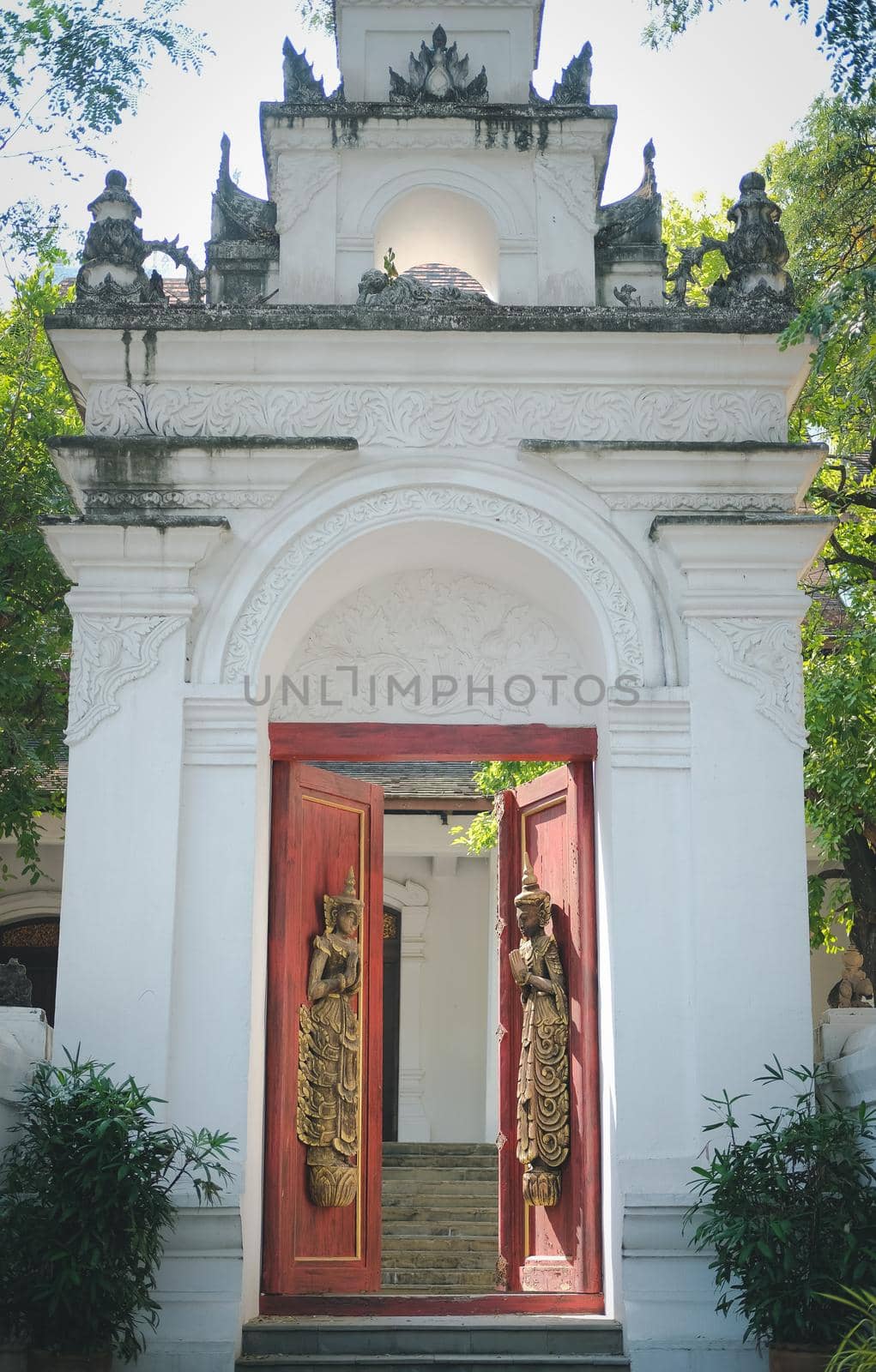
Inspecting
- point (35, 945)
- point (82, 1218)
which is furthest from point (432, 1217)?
point (82, 1218)

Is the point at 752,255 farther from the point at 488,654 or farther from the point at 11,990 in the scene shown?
the point at 11,990

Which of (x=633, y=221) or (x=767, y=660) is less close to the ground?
(x=633, y=221)

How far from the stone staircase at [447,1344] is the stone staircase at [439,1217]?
21.5 ft

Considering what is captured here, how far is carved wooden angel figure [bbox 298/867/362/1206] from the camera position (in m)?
8.58

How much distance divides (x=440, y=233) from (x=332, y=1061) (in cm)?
511

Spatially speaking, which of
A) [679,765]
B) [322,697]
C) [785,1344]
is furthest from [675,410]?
[785,1344]

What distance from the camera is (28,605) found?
11984 mm

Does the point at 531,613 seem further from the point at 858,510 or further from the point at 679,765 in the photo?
the point at 858,510

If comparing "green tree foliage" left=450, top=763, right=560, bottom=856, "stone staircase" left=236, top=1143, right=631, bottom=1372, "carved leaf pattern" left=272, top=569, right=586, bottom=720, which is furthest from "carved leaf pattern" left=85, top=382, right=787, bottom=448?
"green tree foliage" left=450, top=763, right=560, bottom=856

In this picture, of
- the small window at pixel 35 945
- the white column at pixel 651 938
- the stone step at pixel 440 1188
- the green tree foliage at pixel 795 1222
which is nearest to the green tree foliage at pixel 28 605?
the small window at pixel 35 945

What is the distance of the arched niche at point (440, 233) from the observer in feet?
31.3

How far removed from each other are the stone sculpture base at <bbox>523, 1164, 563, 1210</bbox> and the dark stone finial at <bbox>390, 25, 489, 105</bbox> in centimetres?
625

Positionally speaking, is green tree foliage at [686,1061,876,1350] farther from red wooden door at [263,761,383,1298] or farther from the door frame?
red wooden door at [263,761,383,1298]

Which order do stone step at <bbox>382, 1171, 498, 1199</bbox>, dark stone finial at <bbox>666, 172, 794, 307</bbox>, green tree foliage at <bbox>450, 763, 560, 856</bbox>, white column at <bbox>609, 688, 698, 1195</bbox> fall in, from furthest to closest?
stone step at <bbox>382, 1171, 498, 1199</bbox> < green tree foliage at <bbox>450, 763, 560, 856</bbox> < dark stone finial at <bbox>666, 172, 794, 307</bbox> < white column at <bbox>609, 688, 698, 1195</bbox>
